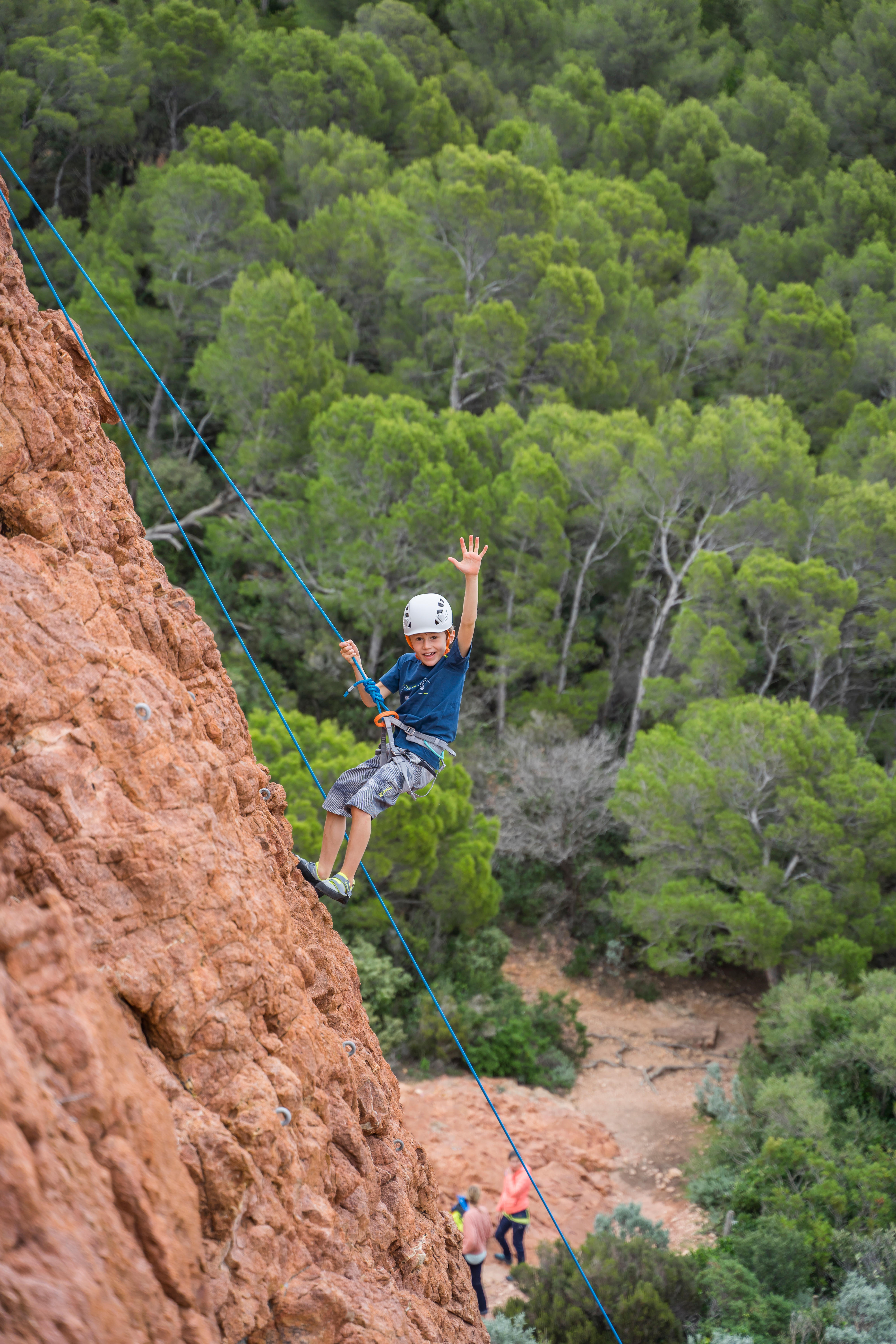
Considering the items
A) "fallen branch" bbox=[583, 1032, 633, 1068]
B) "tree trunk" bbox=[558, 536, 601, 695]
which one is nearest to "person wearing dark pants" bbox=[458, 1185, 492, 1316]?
"fallen branch" bbox=[583, 1032, 633, 1068]

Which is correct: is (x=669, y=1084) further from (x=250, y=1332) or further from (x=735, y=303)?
(x=735, y=303)

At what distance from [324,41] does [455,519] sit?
69.1 feet

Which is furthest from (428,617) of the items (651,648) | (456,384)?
Answer: (456,384)

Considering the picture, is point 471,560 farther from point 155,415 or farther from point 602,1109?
point 155,415

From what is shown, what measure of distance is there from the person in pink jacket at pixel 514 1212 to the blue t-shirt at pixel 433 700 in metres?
8.46

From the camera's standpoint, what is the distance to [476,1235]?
9.88 m

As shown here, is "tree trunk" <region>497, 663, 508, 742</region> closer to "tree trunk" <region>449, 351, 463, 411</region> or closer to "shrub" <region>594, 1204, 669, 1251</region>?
"tree trunk" <region>449, 351, 463, 411</region>

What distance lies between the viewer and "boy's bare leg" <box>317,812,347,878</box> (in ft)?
15.2

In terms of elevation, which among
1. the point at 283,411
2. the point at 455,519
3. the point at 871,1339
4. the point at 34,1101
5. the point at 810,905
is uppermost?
the point at 34,1101

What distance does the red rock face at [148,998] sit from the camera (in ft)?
7.45

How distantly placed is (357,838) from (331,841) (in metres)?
0.17

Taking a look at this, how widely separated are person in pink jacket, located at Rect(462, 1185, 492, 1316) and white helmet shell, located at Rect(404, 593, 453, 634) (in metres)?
7.32

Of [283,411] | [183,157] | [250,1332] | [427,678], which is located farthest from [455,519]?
[250,1332]

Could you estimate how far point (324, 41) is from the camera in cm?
3278
